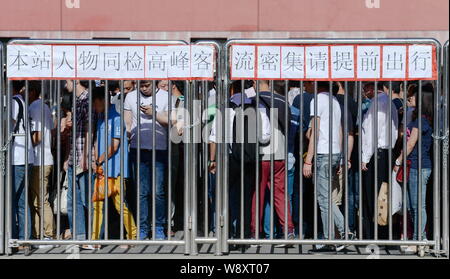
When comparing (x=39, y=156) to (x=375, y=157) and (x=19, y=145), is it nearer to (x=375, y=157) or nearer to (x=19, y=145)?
(x=19, y=145)

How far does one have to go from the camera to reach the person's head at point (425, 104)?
321 inches

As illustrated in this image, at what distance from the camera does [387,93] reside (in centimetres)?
841

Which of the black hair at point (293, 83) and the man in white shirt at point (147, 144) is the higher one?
the black hair at point (293, 83)

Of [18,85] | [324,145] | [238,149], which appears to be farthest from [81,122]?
[324,145]

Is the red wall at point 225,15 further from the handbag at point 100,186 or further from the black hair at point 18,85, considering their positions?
the handbag at point 100,186

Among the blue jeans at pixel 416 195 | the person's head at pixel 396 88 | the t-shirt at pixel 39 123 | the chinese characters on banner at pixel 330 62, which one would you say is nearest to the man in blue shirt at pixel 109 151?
the t-shirt at pixel 39 123

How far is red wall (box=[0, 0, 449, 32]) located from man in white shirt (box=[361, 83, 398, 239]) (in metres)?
7.42

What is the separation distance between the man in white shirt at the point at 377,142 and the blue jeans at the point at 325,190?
285mm

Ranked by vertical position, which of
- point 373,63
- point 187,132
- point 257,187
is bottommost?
point 257,187

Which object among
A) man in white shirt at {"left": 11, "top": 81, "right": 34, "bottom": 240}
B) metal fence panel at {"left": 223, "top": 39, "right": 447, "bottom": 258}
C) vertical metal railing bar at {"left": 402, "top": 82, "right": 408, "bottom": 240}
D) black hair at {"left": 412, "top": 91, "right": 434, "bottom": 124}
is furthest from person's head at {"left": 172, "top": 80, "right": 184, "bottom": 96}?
black hair at {"left": 412, "top": 91, "right": 434, "bottom": 124}

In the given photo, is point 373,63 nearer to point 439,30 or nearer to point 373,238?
point 373,238
